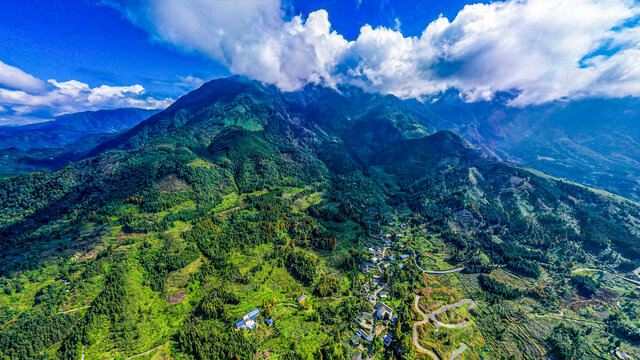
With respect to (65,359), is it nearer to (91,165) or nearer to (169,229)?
(169,229)

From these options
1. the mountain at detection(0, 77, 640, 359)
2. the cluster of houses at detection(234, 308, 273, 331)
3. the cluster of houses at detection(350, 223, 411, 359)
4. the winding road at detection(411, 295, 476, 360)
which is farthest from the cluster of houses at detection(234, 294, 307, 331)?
the winding road at detection(411, 295, 476, 360)

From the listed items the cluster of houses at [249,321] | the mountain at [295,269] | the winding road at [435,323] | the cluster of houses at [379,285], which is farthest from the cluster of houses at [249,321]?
the winding road at [435,323]

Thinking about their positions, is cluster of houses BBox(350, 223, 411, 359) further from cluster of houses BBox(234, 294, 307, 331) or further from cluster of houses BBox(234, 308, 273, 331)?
cluster of houses BBox(234, 308, 273, 331)

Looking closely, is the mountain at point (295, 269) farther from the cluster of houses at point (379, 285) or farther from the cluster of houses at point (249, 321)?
the cluster of houses at point (379, 285)

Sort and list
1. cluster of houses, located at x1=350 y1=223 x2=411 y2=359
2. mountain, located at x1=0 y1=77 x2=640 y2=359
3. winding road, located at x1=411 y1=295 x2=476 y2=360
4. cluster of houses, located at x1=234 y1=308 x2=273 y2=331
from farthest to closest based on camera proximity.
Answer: cluster of houses, located at x1=350 y1=223 x2=411 y2=359, cluster of houses, located at x1=234 y1=308 x2=273 y2=331, mountain, located at x1=0 y1=77 x2=640 y2=359, winding road, located at x1=411 y1=295 x2=476 y2=360

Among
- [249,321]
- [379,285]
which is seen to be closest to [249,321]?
[249,321]

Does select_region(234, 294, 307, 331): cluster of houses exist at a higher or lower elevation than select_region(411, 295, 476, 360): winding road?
higher

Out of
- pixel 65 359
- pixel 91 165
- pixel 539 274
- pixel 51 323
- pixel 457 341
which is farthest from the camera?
pixel 91 165

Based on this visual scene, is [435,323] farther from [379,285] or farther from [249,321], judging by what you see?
[249,321]

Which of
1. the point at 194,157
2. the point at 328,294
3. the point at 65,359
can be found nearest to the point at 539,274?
the point at 328,294
